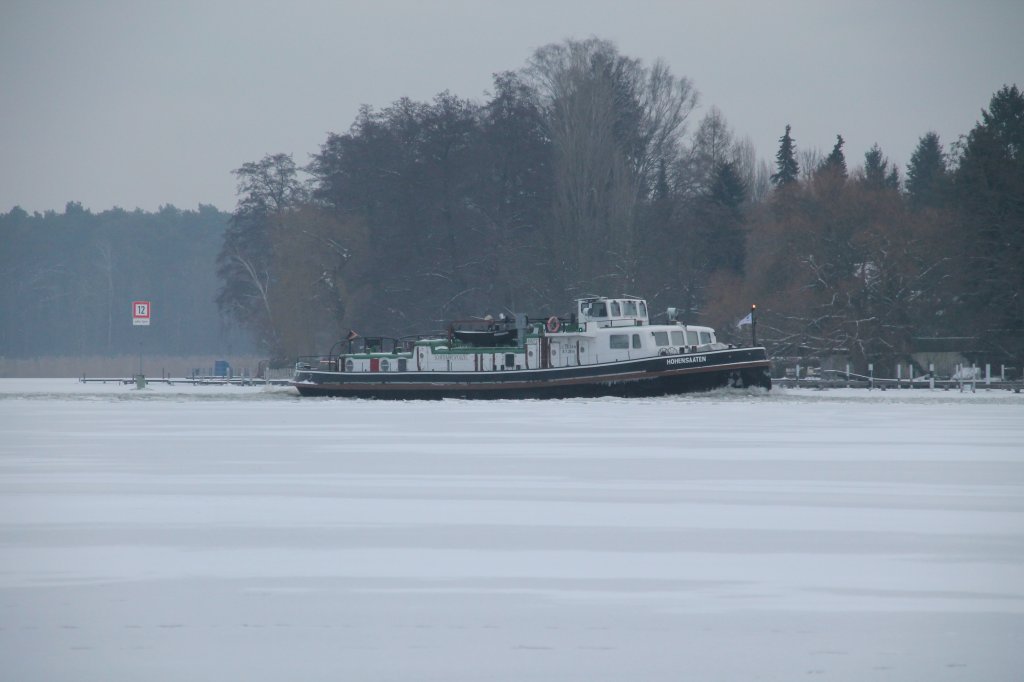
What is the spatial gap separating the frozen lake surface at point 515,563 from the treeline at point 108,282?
4604 inches

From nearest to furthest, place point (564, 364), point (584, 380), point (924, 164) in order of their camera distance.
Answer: point (584, 380), point (564, 364), point (924, 164)

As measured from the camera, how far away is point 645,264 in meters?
71.4

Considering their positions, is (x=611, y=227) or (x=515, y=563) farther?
(x=611, y=227)

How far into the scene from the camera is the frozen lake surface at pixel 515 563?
28.3ft

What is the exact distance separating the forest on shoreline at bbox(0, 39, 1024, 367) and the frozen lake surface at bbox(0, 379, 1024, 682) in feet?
116

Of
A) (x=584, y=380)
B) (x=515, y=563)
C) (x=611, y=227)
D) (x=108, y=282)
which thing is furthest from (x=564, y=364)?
(x=108, y=282)

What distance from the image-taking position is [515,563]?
11.8 m

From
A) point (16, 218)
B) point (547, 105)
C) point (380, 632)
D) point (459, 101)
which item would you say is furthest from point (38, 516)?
point (16, 218)

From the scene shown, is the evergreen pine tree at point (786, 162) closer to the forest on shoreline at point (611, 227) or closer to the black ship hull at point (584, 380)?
the forest on shoreline at point (611, 227)

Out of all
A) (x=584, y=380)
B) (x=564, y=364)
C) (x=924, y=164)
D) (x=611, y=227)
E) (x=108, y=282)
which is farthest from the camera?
(x=108, y=282)

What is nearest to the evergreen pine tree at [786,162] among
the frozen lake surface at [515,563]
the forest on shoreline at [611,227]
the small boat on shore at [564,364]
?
the forest on shoreline at [611,227]

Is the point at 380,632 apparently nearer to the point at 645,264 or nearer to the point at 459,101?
the point at 645,264

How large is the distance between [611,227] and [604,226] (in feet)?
2.74

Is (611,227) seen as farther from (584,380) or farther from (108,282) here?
(108,282)
